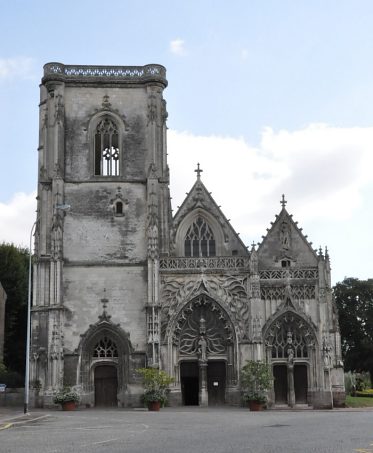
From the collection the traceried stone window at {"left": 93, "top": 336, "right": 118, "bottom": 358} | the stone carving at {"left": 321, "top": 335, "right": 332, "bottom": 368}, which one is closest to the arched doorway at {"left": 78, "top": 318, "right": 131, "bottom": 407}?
the traceried stone window at {"left": 93, "top": 336, "right": 118, "bottom": 358}

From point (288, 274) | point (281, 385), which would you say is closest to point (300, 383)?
point (281, 385)

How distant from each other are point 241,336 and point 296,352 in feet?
11.1

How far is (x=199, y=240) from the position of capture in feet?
149

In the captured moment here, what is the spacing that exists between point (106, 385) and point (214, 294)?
27.1 ft

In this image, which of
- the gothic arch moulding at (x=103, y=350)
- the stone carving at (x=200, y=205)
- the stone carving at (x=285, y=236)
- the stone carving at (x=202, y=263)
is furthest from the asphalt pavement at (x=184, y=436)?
the stone carving at (x=200, y=205)

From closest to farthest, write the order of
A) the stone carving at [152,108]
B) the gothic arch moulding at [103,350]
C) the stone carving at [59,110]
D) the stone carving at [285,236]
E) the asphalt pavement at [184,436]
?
the asphalt pavement at [184,436], the gothic arch moulding at [103,350], the stone carving at [59,110], the stone carving at [285,236], the stone carving at [152,108]

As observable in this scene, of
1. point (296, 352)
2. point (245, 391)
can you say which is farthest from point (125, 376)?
→ point (296, 352)

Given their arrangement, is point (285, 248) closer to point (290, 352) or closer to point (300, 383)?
point (290, 352)

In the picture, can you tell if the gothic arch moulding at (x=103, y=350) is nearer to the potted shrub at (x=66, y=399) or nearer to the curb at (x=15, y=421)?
the potted shrub at (x=66, y=399)

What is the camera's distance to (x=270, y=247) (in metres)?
44.2

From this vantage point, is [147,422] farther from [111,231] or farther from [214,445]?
Result: [111,231]

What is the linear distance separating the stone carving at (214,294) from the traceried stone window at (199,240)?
3.35 metres

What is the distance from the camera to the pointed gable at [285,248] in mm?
43844

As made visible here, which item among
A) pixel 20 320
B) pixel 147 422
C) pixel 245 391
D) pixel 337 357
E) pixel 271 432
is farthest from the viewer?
pixel 20 320
